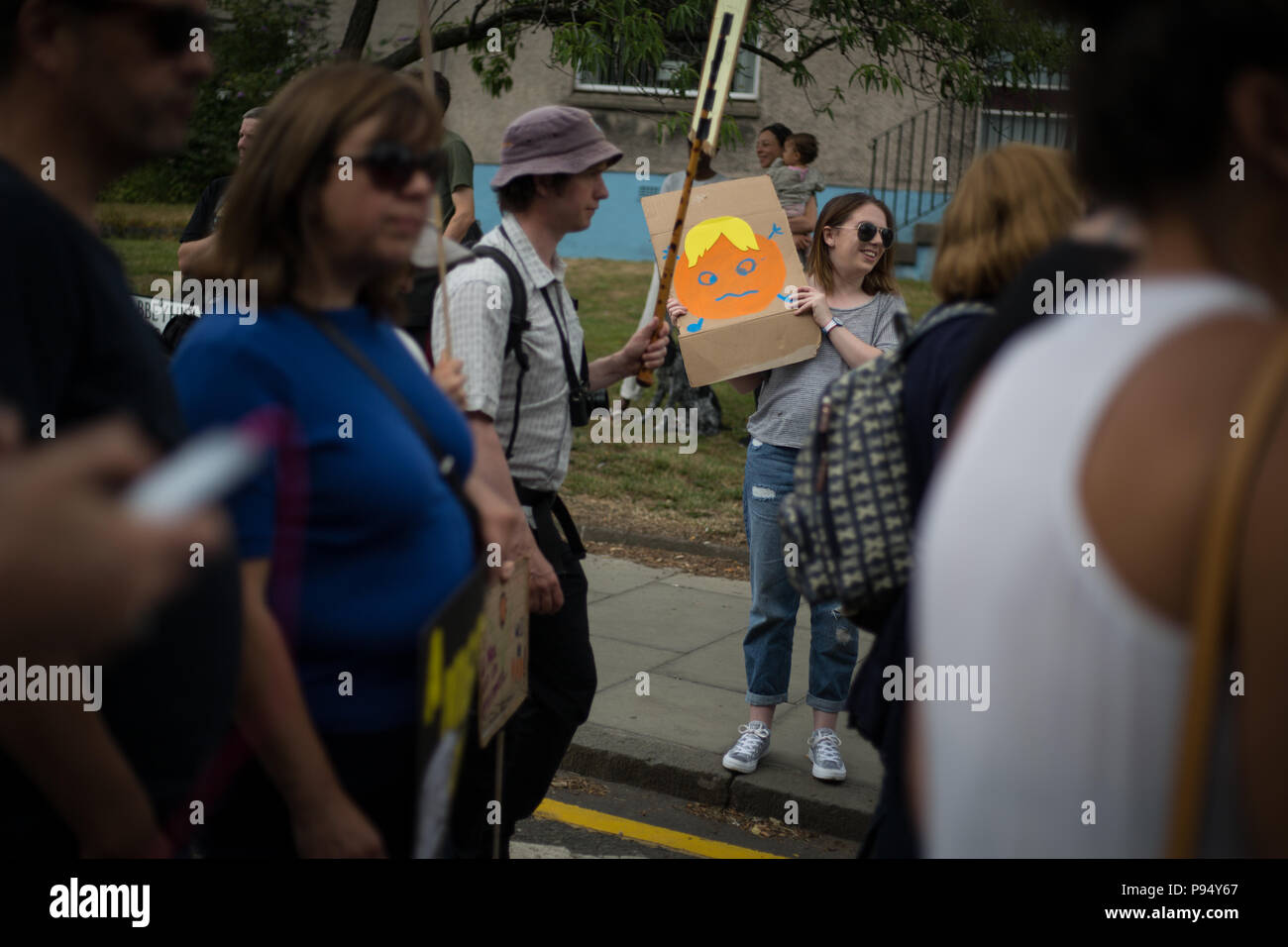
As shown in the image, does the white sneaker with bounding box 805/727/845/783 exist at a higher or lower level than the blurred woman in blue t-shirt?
lower

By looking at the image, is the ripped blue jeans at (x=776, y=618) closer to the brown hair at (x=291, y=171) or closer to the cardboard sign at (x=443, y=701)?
the cardboard sign at (x=443, y=701)

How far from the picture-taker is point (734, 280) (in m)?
4.72

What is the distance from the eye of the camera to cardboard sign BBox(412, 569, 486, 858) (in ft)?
5.82

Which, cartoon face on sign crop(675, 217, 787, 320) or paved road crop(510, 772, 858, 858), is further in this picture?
cartoon face on sign crop(675, 217, 787, 320)

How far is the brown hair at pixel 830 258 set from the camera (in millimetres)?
4777

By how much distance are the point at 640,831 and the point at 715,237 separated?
227cm

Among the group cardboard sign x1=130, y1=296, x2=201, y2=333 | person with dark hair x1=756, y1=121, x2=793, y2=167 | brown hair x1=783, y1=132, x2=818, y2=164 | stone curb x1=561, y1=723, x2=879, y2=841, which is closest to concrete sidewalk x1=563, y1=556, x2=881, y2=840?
stone curb x1=561, y1=723, x2=879, y2=841

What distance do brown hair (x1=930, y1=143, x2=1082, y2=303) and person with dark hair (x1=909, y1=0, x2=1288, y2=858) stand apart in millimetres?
1379

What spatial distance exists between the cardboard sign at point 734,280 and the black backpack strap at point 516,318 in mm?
1274

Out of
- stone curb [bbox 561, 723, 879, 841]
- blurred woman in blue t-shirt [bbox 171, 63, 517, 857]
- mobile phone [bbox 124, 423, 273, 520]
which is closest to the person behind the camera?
mobile phone [bbox 124, 423, 273, 520]

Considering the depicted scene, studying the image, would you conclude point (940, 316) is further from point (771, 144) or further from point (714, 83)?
point (771, 144)

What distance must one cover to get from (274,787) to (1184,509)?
5.08 ft

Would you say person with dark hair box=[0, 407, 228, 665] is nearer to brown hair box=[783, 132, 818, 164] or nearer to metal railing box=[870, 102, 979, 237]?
Answer: brown hair box=[783, 132, 818, 164]

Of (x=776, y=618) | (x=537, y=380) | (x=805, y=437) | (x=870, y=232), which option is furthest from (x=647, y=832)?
(x=870, y=232)
